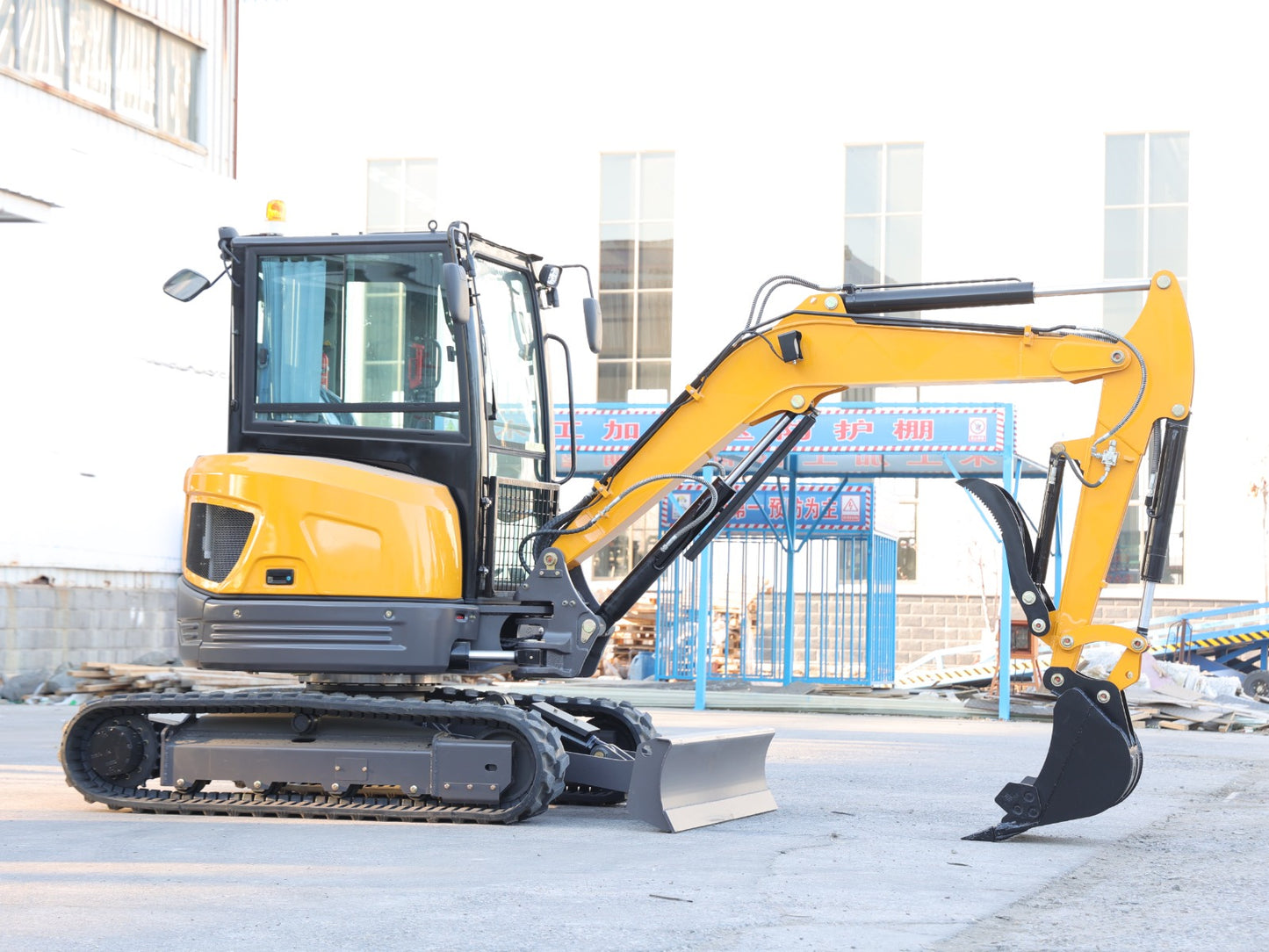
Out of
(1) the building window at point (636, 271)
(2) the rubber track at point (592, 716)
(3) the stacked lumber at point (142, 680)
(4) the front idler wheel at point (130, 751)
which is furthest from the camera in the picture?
(1) the building window at point (636, 271)

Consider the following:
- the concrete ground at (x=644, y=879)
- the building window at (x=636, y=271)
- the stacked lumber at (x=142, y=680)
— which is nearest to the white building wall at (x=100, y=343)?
the stacked lumber at (x=142, y=680)

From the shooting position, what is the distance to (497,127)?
3953 centimetres

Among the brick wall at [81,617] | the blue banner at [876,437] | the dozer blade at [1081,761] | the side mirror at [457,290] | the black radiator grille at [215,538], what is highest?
the side mirror at [457,290]

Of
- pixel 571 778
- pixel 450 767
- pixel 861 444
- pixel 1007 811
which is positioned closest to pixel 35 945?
pixel 450 767

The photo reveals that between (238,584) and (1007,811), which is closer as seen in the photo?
(1007,811)

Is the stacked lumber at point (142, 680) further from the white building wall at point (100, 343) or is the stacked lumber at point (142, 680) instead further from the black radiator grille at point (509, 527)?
the black radiator grille at point (509, 527)

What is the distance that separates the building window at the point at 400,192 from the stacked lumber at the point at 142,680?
2215 centimetres

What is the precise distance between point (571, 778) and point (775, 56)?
30617 millimetres

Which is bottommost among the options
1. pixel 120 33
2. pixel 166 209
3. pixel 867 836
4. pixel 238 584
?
pixel 867 836

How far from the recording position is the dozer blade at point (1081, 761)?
823 centimetres

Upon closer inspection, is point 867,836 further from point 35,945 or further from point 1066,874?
point 35,945

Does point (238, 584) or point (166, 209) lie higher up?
point (166, 209)

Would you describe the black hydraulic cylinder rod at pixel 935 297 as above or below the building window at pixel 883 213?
below

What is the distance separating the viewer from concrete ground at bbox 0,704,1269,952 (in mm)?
5883
